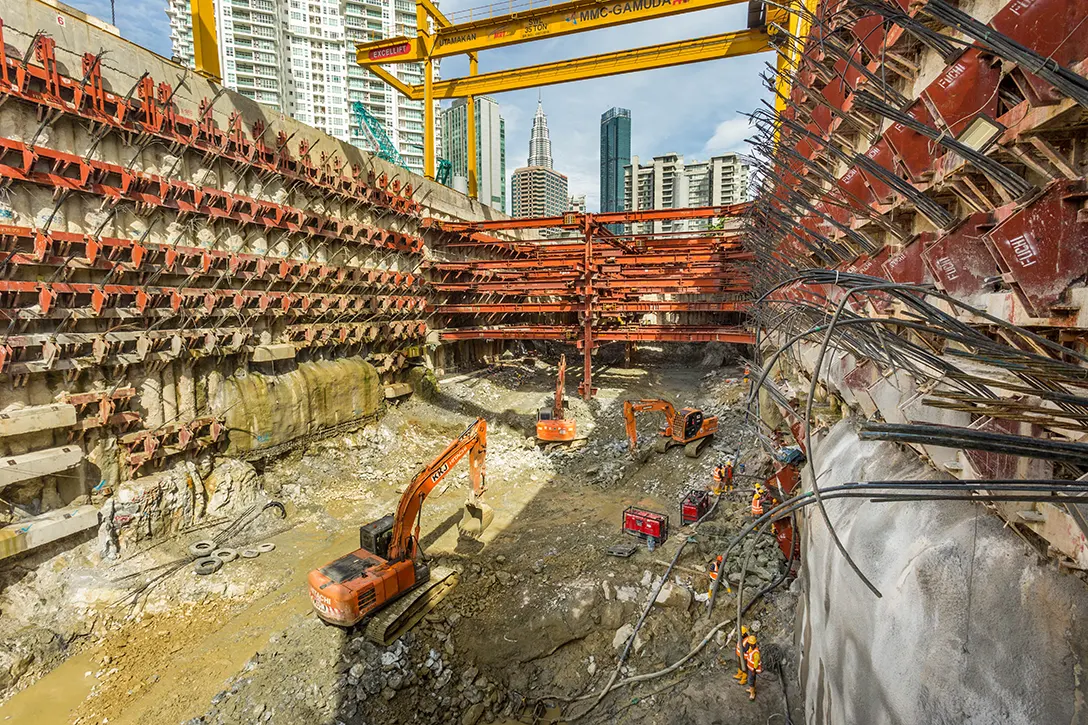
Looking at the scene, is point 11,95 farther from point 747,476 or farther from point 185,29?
point 185,29

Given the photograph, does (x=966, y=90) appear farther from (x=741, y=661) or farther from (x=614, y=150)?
(x=614, y=150)

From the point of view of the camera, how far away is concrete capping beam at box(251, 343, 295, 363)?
12461 mm

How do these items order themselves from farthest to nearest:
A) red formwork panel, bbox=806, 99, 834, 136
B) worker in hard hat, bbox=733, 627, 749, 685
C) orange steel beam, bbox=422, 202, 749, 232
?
orange steel beam, bbox=422, 202, 749, 232
red formwork panel, bbox=806, 99, 834, 136
worker in hard hat, bbox=733, 627, 749, 685

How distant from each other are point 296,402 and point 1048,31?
558 inches

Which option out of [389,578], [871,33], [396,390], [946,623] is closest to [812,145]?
[871,33]

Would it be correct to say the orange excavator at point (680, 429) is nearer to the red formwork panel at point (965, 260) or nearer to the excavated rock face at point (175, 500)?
the excavated rock face at point (175, 500)

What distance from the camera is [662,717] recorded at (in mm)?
5879

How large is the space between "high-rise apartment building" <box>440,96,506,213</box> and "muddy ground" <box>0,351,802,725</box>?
5335cm

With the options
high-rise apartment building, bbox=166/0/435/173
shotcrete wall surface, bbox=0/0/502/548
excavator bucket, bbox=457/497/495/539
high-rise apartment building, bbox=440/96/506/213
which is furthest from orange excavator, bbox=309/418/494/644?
high-rise apartment building, bbox=166/0/435/173

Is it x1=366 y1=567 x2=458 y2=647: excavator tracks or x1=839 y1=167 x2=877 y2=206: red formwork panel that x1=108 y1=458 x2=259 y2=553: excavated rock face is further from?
x1=839 y1=167 x2=877 y2=206: red formwork panel

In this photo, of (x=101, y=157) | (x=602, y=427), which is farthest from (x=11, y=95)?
(x=602, y=427)

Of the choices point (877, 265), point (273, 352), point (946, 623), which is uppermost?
point (877, 265)

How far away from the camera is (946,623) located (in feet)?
7.24

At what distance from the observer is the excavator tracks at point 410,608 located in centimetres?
710
